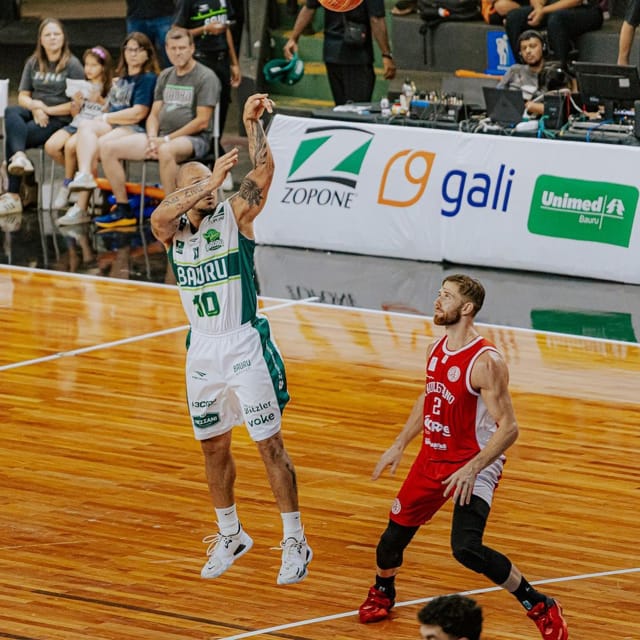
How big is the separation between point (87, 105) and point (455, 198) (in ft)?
15.1

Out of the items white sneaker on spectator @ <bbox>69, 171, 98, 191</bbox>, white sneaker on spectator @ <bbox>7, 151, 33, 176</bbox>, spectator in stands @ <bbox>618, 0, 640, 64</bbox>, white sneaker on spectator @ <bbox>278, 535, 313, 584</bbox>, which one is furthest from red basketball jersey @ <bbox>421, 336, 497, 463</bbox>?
white sneaker on spectator @ <bbox>7, 151, 33, 176</bbox>

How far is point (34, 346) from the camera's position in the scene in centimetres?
1159

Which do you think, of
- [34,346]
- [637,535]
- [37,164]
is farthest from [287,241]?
[637,535]

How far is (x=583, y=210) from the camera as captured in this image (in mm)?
13328

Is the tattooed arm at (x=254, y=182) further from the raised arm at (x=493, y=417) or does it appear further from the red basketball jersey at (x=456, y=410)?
the raised arm at (x=493, y=417)

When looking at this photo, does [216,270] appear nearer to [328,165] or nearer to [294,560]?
[294,560]

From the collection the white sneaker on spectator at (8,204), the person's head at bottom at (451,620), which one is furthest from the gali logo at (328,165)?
the person's head at bottom at (451,620)

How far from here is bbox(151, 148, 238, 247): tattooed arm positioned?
692cm

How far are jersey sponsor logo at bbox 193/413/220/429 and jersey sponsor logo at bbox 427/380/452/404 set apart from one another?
1134mm

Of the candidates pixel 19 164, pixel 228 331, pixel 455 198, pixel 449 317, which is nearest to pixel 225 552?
pixel 228 331

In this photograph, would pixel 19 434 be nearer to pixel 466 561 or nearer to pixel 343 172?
pixel 466 561

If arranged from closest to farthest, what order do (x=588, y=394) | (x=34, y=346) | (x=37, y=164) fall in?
1. (x=588, y=394)
2. (x=34, y=346)
3. (x=37, y=164)

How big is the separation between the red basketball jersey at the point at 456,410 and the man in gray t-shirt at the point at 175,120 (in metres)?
9.44

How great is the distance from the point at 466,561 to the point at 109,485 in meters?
2.86
